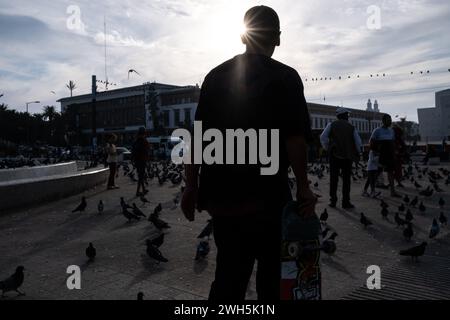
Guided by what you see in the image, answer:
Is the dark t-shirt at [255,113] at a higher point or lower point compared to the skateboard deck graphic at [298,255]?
higher

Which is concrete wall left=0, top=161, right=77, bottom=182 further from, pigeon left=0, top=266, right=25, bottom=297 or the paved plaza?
pigeon left=0, top=266, right=25, bottom=297

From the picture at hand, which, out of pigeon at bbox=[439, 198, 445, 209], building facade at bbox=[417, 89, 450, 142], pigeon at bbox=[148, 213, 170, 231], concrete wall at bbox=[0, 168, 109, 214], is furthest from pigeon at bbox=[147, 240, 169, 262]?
building facade at bbox=[417, 89, 450, 142]

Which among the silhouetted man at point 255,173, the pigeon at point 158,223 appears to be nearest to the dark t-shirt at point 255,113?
the silhouetted man at point 255,173

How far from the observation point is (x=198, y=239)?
6.59m

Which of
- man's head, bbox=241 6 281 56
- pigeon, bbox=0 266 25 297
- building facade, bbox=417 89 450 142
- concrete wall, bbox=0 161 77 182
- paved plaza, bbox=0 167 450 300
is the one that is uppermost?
building facade, bbox=417 89 450 142

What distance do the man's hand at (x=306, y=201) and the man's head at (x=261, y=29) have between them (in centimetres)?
86

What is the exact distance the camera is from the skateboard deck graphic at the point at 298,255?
243 centimetres

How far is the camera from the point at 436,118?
9056cm

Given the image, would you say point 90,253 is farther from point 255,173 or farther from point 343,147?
point 343,147

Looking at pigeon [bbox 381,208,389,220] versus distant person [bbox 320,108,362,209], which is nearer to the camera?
pigeon [bbox 381,208,389,220]

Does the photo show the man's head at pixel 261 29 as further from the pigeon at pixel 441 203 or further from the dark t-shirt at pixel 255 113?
the pigeon at pixel 441 203

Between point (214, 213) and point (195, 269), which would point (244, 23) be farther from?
point (195, 269)

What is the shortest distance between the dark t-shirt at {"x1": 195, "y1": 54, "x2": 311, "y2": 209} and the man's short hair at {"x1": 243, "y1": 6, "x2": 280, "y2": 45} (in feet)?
0.42

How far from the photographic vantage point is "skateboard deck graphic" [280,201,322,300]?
243cm
